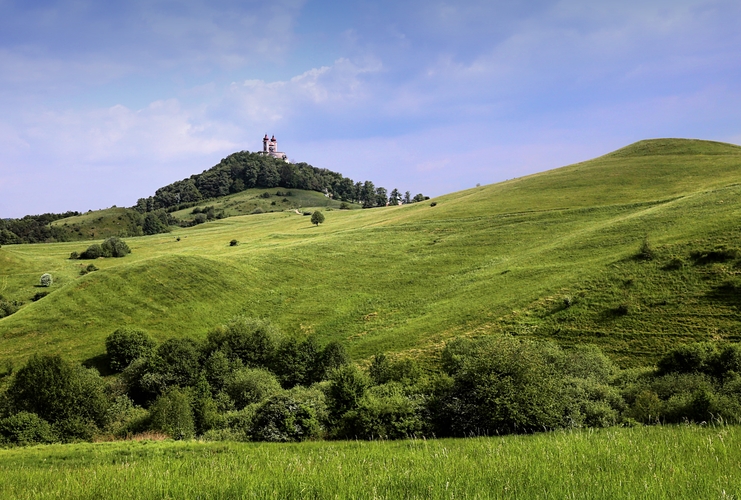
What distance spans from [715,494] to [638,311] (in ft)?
141

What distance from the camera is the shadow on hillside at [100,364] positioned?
44.9m

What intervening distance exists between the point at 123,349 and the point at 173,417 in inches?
704

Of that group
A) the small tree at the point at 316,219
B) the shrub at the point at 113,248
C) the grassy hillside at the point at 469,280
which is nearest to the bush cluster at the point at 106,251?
the shrub at the point at 113,248

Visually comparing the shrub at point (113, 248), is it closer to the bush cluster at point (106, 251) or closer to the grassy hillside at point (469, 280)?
the bush cluster at point (106, 251)

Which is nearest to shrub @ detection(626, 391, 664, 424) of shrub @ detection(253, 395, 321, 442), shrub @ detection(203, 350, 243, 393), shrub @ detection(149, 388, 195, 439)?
shrub @ detection(253, 395, 321, 442)

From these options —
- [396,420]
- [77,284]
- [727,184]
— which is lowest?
[396,420]

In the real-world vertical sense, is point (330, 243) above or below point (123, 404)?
above

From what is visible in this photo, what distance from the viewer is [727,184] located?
257 feet

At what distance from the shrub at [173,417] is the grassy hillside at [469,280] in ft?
65.6

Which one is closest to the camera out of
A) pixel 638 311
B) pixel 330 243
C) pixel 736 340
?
pixel 736 340

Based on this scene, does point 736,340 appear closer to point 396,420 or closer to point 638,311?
point 638,311

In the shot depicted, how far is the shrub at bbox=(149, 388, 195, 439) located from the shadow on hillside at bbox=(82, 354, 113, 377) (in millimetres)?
15590

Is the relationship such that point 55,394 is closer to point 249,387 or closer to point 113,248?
point 249,387

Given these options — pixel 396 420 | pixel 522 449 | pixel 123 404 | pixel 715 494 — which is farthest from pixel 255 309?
pixel 715 494
